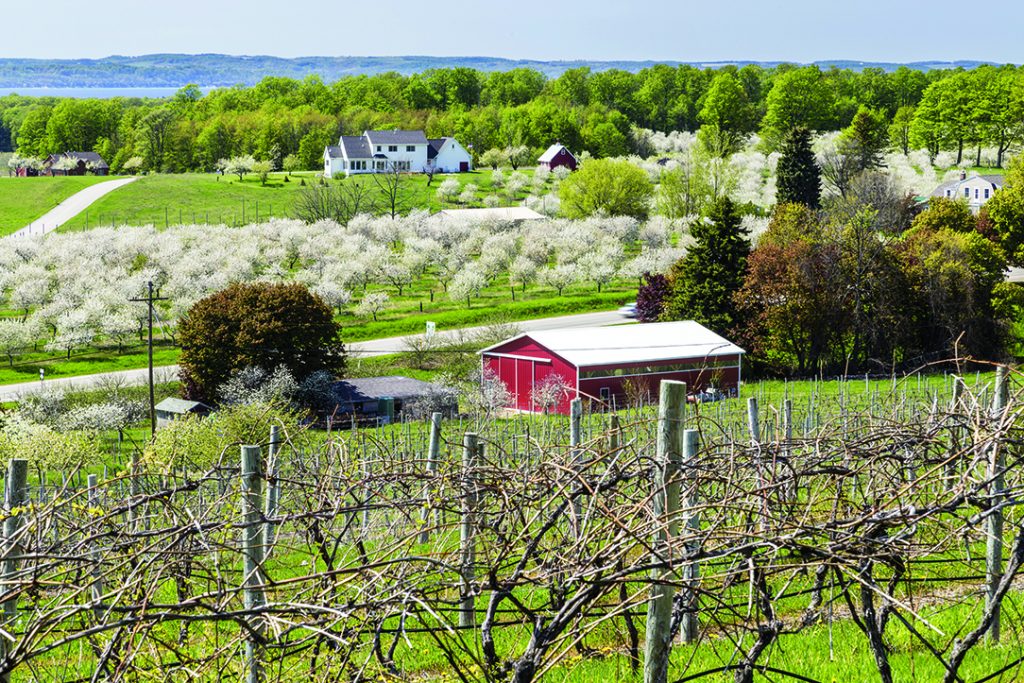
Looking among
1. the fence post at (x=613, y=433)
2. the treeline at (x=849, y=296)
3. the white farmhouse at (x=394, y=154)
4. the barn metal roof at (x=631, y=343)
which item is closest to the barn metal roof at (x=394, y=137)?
the white farmhouse at (x=394, y=154)

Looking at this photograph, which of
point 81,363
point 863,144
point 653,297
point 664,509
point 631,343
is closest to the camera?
point 664,509

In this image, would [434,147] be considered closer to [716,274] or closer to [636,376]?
[716,274]

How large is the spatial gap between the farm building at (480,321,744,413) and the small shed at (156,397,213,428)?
766cm

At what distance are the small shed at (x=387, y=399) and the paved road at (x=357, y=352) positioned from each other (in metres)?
6.01

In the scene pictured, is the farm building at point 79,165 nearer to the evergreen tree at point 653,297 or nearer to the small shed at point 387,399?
the evergreen tree at point 653,297

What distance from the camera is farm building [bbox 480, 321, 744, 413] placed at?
3067 cm

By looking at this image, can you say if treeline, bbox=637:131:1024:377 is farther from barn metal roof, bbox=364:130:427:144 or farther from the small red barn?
barn metal roof, bbox=364:130:427:144

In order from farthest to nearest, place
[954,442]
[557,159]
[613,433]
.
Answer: [557,159] → [954,442] → [613,433]

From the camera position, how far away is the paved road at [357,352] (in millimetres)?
33250

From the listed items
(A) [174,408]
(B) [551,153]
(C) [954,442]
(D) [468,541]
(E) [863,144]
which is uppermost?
(E) [863,144]

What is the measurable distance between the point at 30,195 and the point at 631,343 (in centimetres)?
5808

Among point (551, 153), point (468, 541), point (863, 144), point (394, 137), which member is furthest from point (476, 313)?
point (394, 137)

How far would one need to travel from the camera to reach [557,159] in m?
87.9

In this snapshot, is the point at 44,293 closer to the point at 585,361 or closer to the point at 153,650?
the point at 585,361
